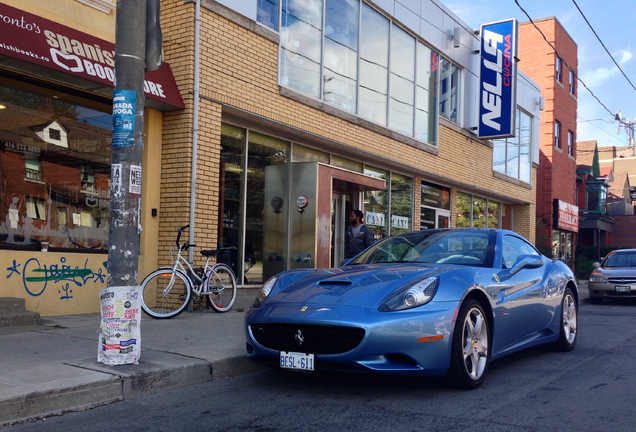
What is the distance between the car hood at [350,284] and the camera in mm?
4961

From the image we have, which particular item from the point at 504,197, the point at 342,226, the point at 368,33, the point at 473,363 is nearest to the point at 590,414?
the point at 473,363

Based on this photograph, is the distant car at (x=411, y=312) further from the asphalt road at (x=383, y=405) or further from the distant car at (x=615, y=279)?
the distant car at (x=615, y=279)

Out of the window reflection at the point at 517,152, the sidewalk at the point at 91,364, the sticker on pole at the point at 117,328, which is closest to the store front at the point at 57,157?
the sidewalk at the point at 91,364

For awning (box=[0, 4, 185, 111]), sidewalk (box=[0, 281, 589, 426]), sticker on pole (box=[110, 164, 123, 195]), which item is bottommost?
sidewalk (box=[0, 281, 589, 426])

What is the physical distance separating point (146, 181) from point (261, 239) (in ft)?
9.09

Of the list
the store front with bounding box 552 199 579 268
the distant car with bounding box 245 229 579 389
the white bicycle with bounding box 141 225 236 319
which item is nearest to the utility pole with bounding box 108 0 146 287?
the distant car with bounding box 245 229 579 389

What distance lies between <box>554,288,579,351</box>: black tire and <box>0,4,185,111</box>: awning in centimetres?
593

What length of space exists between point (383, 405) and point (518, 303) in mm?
2014

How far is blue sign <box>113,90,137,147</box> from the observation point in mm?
5531

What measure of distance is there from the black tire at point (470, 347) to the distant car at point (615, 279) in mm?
10631

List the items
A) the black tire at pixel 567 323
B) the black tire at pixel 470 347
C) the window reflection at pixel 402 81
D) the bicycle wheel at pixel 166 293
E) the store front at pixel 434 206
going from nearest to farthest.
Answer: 1. the black tire at pixel 470 347
2. the black tire at pixel 567 323
3. the bicycle wheel at pixel 166 293
4. the window reflection at pixel 402 81
5. the store front at pixel 434 206

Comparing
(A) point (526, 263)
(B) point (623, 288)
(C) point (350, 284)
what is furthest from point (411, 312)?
(B) point (623, 288)

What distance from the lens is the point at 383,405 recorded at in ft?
15.4

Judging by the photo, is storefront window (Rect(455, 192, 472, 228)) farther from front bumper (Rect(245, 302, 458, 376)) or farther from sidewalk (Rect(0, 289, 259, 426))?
front bumper (Rect(245, 302, 458, 376))
